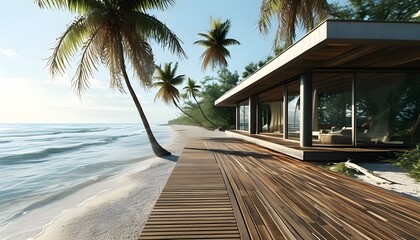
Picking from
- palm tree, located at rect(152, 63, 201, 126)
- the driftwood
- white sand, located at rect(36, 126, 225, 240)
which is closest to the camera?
white sand, located at rect(36, 126, 225, 240)

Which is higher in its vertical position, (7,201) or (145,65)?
(145,65)

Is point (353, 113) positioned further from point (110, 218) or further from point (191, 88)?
point (191, 88)

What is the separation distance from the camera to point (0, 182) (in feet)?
30.8

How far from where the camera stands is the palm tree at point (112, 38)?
9.83m

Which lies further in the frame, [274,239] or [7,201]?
[7,201]

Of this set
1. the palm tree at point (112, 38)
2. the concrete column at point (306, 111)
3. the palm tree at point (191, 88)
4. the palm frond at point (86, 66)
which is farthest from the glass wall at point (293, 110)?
the palm tree at point (191, 88)

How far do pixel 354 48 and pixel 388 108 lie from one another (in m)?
2.93

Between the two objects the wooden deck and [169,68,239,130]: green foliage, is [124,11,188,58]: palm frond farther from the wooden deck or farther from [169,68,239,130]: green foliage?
[169,68,239,130]: green foliage

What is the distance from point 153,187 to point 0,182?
6870 millimetres

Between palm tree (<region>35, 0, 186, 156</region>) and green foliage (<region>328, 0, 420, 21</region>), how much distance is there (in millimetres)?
9255

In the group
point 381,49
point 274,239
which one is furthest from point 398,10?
point 274,239

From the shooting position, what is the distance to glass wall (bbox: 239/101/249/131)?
56.7 feet

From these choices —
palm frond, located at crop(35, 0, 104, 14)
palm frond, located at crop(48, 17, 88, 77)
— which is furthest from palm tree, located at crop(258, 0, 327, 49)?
palm frond, located at crop(48, 17, 88, 77)

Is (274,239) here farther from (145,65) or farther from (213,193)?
(145,65)
